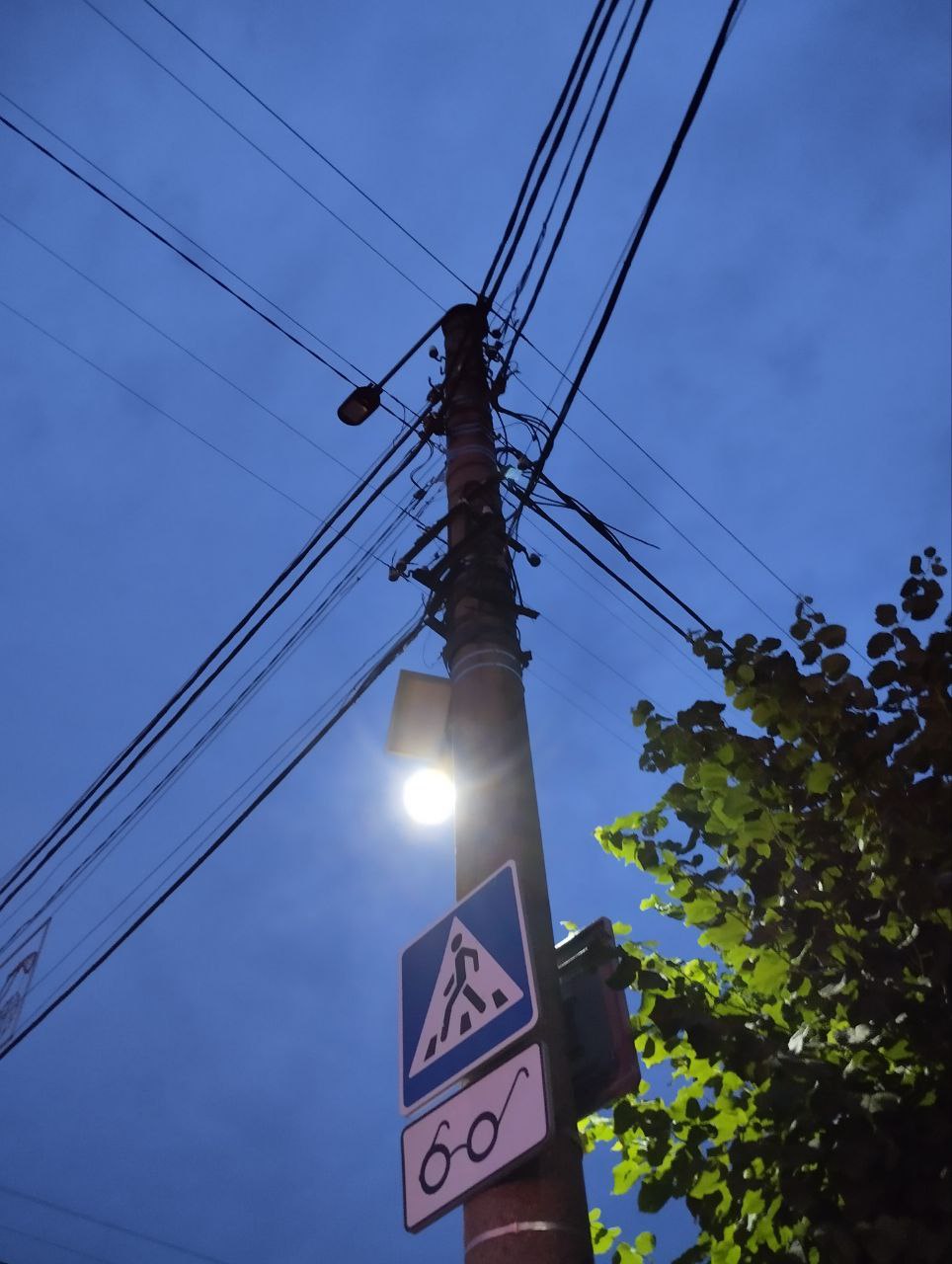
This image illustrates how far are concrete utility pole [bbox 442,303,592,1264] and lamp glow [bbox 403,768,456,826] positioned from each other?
1.40 feet

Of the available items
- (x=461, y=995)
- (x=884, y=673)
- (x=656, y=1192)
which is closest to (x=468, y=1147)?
(x=461, y=995)

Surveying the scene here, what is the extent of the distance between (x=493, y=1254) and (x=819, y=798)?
2350 mm

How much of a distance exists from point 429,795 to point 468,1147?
192 centimetres

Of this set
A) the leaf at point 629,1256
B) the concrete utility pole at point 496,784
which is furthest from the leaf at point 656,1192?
the leaf at point 629,1256

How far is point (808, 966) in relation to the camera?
3631 mm

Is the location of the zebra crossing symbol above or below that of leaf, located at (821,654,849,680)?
below

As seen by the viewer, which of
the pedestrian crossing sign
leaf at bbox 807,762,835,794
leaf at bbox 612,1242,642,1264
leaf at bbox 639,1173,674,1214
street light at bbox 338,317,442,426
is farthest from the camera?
street light at bbox 338,317,442,426

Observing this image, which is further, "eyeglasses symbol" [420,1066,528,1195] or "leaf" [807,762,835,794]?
"leaf" [807,762,835,794]

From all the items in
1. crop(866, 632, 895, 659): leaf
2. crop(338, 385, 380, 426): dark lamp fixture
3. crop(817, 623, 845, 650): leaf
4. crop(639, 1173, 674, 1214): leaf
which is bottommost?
crop(639, 1173, 674, 1214): leaf

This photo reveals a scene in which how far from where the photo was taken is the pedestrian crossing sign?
2934 mm

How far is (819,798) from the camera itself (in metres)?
4.21

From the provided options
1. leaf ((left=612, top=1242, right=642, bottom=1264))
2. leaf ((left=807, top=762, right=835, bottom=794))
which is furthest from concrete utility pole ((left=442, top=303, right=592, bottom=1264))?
leaf ((left=612, top=1242, right=642, bottom=1264))

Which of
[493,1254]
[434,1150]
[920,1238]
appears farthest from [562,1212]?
[920,1238]

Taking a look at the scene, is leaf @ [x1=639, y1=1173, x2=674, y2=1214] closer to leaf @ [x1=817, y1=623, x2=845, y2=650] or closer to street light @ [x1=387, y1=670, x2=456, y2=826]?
street light @ [x1=387, y1=670, x2=456, y2=826]
